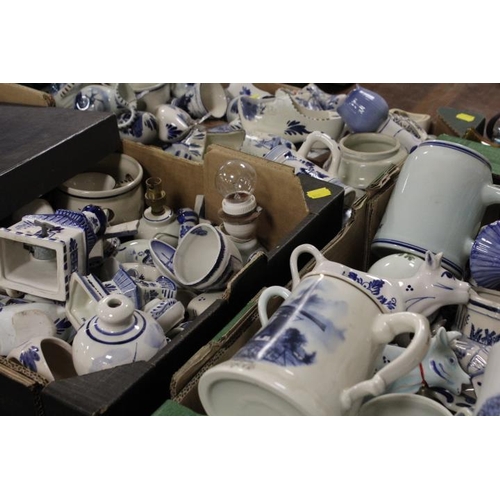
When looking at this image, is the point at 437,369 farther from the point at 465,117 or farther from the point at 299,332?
the point at 465,117

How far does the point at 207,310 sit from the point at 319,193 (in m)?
0.40

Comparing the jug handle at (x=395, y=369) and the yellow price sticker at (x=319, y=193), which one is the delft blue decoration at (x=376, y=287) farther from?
the yellow price sticker at (x=319, y=193)

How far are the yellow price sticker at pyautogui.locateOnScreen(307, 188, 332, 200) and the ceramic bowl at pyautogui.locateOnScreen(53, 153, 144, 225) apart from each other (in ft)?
1.32

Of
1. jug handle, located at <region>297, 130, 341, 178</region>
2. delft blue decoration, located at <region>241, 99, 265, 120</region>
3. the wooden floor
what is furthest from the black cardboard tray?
the wooden floor

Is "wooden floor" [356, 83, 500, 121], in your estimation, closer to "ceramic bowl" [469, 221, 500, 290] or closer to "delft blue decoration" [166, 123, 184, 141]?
"delft blue decoration" [166, 123, 184, 141]

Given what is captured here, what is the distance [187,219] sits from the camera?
1340mm

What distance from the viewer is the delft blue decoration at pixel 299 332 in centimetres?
73

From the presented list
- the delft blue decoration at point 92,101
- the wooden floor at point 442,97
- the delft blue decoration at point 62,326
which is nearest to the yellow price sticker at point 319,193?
the delft blue decoration at point 62,326

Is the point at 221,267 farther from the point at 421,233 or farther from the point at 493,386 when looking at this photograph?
the point at 493,386

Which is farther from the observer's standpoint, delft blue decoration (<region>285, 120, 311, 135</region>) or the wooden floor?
the wooden floor

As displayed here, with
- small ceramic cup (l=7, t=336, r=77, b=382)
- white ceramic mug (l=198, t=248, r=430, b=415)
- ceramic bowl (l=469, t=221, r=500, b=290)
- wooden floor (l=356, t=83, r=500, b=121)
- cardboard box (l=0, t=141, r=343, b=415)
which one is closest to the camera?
white ceramic mug (l=198, t=248, r=430, b=415)

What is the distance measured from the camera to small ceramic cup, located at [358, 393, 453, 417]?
833 mm

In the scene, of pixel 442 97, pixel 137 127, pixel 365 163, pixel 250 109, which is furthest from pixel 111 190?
pixel 442 97
